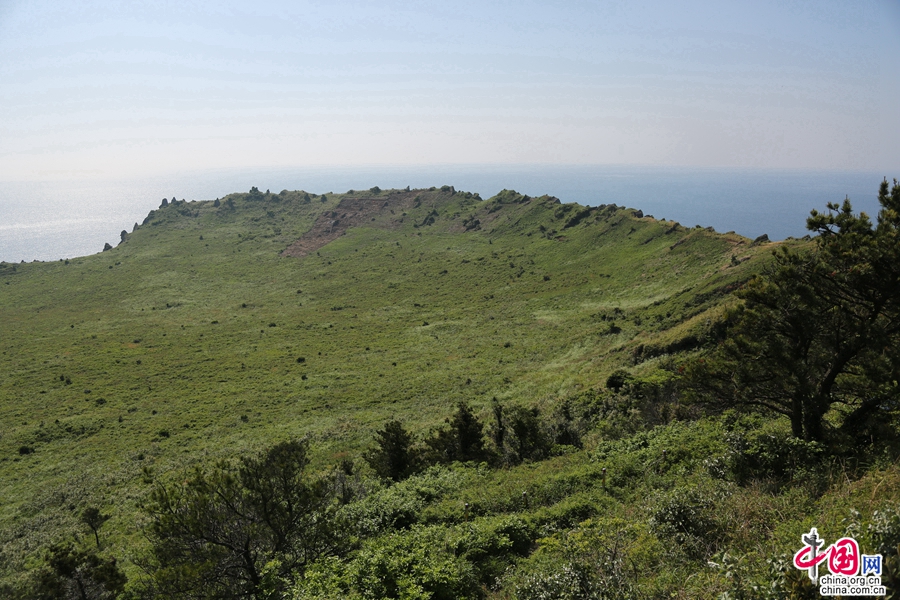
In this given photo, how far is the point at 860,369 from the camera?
1023cm

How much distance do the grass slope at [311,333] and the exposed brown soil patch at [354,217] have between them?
3.13 m

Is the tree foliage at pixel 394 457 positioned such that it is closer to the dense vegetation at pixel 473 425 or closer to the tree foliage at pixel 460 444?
the dense vegetation at pixel 473 425

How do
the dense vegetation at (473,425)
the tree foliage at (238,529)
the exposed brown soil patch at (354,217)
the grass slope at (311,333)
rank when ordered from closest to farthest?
the dense vegetation at (473,425) → the tree foliage at (238,529) → the grass slope at (311,333) → the exposed brown soil patch at (354,217)

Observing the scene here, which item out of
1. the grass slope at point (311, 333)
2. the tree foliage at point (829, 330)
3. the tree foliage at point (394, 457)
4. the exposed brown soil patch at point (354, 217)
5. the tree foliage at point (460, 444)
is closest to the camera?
the tree foliage at point (829, 330)

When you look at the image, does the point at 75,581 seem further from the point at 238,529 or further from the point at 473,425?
the point at 473,425

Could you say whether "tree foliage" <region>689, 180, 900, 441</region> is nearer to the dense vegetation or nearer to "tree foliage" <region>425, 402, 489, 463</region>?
the dense vegetation

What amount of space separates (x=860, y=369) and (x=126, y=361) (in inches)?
3020

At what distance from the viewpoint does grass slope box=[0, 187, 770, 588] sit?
36.6 metres

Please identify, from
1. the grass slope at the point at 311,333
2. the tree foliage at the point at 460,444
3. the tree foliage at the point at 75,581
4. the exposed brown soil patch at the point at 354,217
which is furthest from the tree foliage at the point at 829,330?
the exposed brown soil patch at the point at 354,217

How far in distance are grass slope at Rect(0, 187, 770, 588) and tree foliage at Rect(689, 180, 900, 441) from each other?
15895 mm

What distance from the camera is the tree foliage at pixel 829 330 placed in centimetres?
957

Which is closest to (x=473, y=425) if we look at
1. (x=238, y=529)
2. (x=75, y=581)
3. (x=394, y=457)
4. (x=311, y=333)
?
(x=394, y=457)

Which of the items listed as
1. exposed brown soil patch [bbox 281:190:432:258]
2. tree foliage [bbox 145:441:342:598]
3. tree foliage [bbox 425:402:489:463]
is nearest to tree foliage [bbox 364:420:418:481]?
tree foliage [bbox 425:402:489:463]

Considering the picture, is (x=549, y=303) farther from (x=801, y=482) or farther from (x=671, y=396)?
(x=801, y=482)
